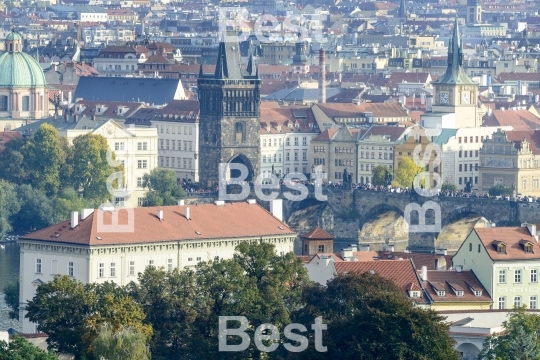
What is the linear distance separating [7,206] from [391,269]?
42726 millimetres

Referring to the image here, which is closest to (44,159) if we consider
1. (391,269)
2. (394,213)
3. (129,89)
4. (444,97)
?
(394,213)

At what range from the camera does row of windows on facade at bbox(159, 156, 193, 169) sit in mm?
129875

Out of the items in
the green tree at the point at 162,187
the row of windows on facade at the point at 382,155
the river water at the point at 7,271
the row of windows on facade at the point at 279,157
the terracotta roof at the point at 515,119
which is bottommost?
the river water at the point at 7,271

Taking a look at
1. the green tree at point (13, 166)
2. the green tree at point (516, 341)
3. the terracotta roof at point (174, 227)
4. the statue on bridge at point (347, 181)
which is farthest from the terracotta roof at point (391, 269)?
the green tree at point (13, 166)

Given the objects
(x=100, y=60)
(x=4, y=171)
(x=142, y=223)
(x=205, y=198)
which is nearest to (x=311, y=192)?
(x=205, y=198)

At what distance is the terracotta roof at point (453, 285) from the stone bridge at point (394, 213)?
35477 millimetres

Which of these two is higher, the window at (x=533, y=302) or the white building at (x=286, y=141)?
the white building at (x=286, y=141)

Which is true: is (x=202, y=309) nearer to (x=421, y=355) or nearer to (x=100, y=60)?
(x=421, y=355)

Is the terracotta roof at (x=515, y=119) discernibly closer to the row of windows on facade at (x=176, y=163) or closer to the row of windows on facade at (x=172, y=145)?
the row of windows on facade at (x=172, y=145)

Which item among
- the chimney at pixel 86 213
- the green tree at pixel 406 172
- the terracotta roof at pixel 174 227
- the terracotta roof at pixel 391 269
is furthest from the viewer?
the green tree at pixel 406 172

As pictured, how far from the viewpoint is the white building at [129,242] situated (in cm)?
7775

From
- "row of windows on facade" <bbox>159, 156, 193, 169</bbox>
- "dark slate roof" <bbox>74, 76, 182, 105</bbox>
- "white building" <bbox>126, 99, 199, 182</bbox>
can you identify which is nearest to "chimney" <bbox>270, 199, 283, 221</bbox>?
"white building" <bbox>126, 99, 199, 182</bbox>

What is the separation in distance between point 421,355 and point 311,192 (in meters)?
60.7

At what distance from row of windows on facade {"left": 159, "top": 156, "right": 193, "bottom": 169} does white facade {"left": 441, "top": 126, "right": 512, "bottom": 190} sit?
1229cm
